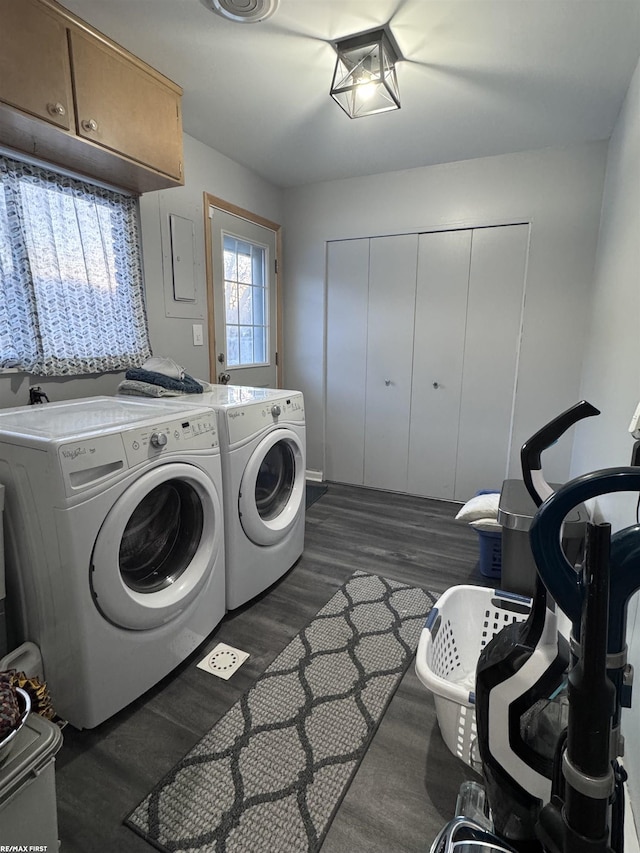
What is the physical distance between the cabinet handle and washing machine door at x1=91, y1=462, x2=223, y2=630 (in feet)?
4.13

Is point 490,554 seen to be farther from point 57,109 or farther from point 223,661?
point 57,109

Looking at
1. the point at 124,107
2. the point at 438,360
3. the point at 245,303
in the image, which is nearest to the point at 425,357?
the point at 438,360

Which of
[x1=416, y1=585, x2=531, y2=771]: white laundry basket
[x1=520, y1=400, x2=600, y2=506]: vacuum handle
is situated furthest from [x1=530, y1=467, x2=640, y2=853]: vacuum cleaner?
[x1=416, y1=585, x2=531, y2=771]: white laundry basket

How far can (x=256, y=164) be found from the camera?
301cm

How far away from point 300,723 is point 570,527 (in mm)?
1289

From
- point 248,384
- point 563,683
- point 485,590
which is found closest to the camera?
point 563,683

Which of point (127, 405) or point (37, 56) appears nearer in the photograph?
point (37, 56)

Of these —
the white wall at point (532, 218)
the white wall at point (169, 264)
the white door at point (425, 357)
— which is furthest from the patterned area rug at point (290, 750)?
the white wall at point (532, 218)

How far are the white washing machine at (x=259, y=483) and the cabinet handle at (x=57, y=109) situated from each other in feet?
3.63

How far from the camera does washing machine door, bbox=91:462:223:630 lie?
128cm

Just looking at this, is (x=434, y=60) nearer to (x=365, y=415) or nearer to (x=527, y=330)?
(x=527, y=330)

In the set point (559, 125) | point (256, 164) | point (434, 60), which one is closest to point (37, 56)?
point (434, 60)

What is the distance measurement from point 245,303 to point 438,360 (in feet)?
4.83

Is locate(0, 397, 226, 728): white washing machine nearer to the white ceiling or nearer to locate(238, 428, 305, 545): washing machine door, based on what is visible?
locate(238, 428, 305, 545): washing machine door
